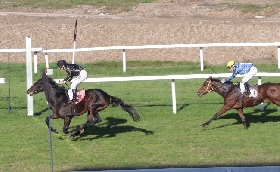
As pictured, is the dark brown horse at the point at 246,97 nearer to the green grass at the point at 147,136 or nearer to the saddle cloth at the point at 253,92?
the saddle cloth at the point at 253,92

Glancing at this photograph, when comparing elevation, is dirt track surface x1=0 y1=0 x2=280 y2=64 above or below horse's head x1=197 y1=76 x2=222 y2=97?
above

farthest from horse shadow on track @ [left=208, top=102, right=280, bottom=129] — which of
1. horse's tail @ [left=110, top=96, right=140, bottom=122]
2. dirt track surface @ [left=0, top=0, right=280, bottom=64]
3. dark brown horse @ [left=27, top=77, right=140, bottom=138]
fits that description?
dirt track surface @ [left=0, top=0, right=280, bottom=64]

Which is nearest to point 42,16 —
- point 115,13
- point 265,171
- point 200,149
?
point 115,13

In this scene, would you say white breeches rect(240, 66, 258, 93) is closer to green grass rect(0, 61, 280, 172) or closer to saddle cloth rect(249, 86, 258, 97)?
saddle cloth rect(249, 86, 258, 97)

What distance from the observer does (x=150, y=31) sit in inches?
1147

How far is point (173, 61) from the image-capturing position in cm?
2533

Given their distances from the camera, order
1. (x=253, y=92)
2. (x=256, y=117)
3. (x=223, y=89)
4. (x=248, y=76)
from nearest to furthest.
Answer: (x=253, y=92)
(x=248, y=76)
(x=223, y=89)
(x=256, y=117)

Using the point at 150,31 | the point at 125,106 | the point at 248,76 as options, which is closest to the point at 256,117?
the point at 248,76

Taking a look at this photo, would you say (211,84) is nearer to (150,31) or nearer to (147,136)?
(147,136)

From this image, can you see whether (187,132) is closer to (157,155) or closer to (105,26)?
(157,155)

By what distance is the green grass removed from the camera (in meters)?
12.3

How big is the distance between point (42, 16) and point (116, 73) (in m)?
12.3

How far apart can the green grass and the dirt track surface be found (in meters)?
5.32

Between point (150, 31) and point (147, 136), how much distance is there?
14.9m
